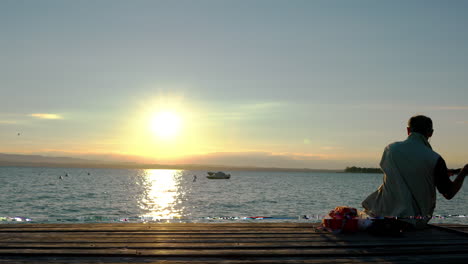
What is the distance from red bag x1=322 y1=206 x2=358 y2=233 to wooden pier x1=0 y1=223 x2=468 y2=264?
154 mm

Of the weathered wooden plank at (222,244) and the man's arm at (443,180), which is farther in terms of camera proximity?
the man's arm at (443,180)

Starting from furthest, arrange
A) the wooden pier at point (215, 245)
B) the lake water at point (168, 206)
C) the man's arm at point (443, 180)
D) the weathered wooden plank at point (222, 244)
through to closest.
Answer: the lake water at point (168, 206) < the man's arm at point (443, 180) < the weathered wooden plank at point (222, 244) < the wooden pier at point (215, 245)

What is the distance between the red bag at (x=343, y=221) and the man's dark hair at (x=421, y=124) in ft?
5.32

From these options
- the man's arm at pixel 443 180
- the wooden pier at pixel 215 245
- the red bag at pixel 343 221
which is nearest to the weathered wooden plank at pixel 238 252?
the wooden pier at pixel 215 245

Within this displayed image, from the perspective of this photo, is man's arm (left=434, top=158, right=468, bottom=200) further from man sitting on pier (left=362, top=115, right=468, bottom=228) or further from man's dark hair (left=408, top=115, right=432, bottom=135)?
man's dark hair (left=408, top=115, right=432, bottom=135)

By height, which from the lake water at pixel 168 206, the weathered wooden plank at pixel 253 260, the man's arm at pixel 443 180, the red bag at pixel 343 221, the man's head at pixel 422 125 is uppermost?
the man's head at pixel 422 125

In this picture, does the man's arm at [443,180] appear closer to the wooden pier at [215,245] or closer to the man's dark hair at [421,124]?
the man's dark hair at [421,124]

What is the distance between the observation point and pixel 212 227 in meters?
6.60

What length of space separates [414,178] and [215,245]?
10.4 ft

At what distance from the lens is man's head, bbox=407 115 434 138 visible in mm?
6434

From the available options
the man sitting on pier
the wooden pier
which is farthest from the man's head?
the wooden pier

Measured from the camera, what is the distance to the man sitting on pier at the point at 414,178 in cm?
618

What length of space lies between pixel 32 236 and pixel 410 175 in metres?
5.52

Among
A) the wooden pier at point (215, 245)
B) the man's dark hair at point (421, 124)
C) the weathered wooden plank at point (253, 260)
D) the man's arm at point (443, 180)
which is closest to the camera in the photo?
the weathered wooden plank at point (253, 260)
